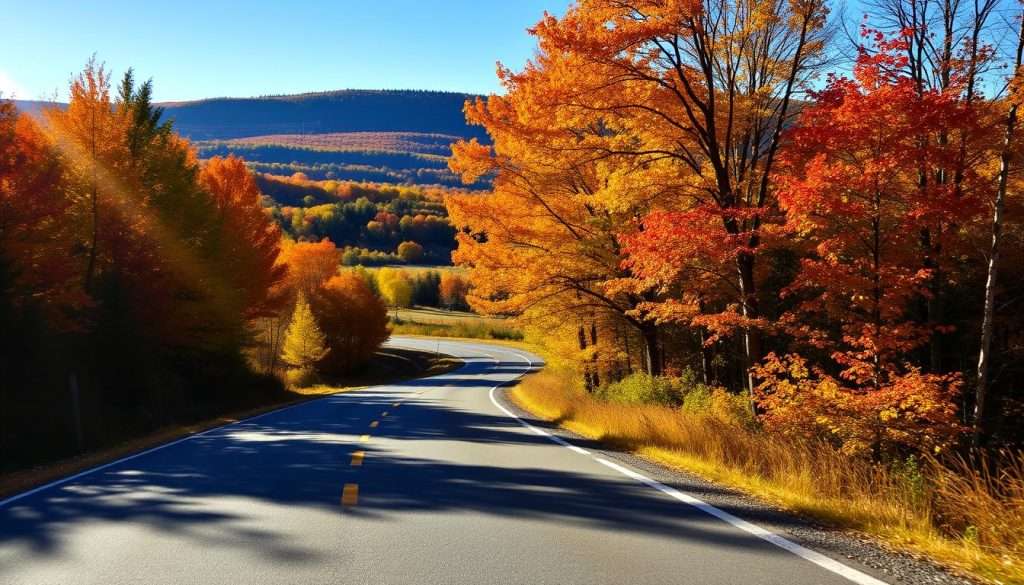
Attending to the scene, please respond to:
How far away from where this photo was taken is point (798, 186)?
37.4ft

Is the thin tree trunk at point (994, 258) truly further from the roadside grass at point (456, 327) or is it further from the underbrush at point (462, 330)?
the underbrush at point (462, 330)

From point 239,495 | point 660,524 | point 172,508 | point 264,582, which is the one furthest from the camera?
point 239,495

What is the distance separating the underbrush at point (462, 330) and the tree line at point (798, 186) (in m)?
96.0

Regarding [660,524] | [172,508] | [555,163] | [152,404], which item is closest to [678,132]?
[555,163]

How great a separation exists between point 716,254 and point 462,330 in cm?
10358

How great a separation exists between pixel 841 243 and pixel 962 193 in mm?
2543

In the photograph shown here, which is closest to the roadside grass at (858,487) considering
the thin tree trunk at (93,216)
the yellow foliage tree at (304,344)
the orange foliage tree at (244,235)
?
the thin tree trunk at (93,216)

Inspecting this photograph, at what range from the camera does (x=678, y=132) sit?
14289mm

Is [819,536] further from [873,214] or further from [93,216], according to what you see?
[93,216]

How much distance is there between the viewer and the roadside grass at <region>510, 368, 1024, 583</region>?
5586 mm

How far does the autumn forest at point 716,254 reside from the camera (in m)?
11.3

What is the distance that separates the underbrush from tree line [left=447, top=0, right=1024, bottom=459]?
96.0 meters

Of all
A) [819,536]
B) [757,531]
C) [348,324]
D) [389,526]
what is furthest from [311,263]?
[819,536]

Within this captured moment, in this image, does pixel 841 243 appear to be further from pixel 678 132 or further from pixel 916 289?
pixel 678 132
